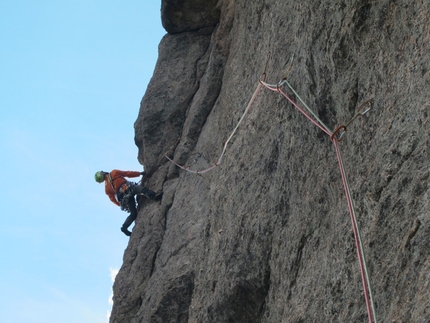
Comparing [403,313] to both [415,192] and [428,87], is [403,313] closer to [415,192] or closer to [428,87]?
[415,192]

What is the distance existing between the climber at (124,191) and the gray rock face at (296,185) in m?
0.48

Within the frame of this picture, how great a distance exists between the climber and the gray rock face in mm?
478

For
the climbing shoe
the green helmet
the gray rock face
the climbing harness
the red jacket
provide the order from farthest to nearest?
1. the green helmet
2. the red jacket
3. the climbing shoe
4. the gray rock face
5. the climbing harness

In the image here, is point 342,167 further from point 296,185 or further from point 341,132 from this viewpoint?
point 296,185

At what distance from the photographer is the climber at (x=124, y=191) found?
11.1 m

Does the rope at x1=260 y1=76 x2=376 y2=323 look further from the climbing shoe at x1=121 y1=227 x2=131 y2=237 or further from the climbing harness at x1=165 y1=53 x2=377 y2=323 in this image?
the climbing shoe at x1=121 y1=227 x2=131 y2=237

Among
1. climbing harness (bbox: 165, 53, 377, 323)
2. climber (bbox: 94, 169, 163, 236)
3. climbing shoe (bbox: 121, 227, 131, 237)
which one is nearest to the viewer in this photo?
climbing harness (bbox: 165, 53, 377, 323)

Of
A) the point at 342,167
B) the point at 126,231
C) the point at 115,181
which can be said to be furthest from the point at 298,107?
the point at 115,181

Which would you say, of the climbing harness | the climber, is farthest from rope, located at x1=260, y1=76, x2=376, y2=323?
the climber

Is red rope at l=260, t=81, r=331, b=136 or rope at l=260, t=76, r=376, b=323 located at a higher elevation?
red rope at l=260, t=81, r=331, b=136

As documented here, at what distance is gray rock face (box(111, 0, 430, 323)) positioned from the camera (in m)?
4.33

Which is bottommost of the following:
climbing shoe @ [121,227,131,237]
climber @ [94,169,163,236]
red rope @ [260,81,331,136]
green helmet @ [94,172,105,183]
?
red rope @ [260,81,331,136]

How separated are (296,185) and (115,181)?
6.60 metres

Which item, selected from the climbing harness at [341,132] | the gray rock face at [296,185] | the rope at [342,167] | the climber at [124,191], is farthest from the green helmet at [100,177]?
the rope at [342,167]
